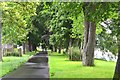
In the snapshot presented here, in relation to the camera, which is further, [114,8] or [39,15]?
[39,15]

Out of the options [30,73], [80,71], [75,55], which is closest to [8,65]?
[30,73]

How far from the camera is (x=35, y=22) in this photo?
44844mm

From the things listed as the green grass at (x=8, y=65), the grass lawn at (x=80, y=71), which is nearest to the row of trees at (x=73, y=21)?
the grass lawn at (x=80, y=71)

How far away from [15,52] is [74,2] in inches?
1026

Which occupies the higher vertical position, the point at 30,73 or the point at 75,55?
the point at 75,55

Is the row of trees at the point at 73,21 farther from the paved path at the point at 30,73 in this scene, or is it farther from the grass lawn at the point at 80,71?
the paved path at the point at 30,73

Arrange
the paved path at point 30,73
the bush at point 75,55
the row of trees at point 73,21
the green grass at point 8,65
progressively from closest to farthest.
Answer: the row of trees at point 73,21, the paved path at point 30,73, the green grass at point 8,65, the bush at point 75,55

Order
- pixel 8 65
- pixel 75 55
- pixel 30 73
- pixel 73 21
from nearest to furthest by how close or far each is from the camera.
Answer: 1. pixel 30 73
2. pixel 8 65
3. pixel 75 55
4. pixel 73 21

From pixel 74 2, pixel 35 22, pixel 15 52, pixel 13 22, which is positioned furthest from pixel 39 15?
pixel 74 2

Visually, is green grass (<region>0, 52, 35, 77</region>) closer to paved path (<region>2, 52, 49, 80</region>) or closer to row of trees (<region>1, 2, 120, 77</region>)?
paved path (<region>2, 52, 49, 80</region>)

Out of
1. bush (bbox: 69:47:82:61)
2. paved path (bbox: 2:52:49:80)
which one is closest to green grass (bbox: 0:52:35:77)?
paved path (bbox: 2:52:49:80)

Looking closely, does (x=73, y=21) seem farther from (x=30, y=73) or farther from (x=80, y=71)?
(x=30, y=73)

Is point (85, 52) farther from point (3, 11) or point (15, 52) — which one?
point (15, 52)

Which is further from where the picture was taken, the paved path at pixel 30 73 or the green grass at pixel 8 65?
the green grass at pixel 8 65
